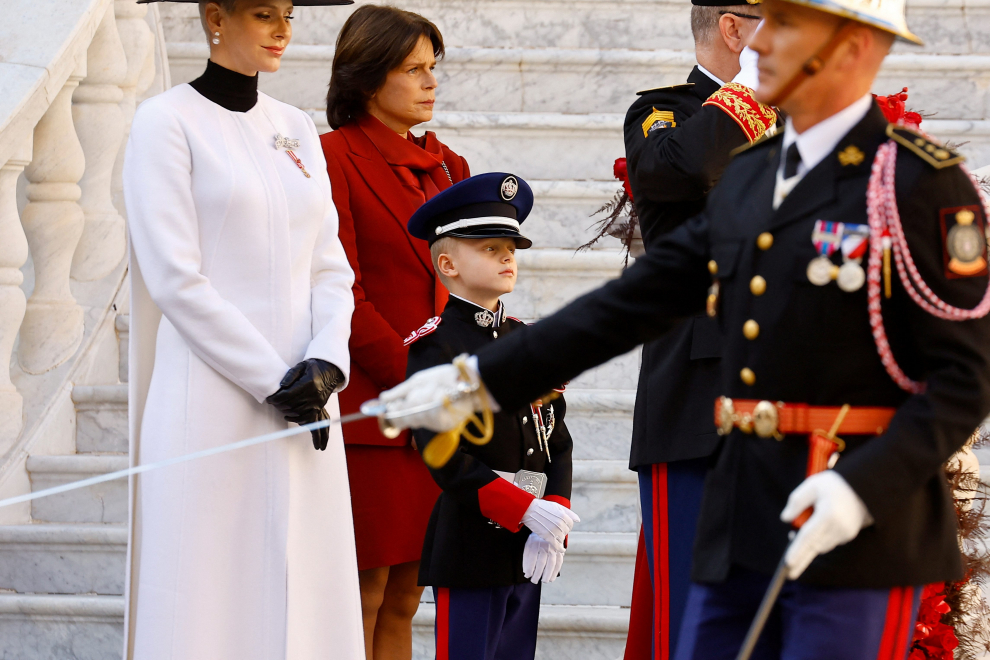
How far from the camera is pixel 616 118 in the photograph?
452cm

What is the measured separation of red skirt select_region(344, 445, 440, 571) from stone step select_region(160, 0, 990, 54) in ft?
8.54

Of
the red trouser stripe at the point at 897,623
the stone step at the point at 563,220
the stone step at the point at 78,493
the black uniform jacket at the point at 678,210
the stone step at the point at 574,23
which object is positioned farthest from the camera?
the stone step at the point at 574,23

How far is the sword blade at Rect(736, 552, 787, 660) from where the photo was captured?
4.79ft

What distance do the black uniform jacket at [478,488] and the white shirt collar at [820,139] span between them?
0.92 m

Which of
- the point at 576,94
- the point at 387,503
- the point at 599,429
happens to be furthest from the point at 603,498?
the point at 576,94

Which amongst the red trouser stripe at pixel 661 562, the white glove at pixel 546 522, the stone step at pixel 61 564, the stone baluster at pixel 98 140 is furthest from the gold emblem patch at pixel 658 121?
the stone baluster at pixel 98 140

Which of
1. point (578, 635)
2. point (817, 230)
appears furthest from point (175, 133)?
point (578, 635)

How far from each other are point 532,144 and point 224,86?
2.18 m

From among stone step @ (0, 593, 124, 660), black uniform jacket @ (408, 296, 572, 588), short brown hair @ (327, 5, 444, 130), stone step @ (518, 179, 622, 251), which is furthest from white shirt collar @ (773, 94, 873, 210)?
stone step @ (518, 179, 622, 251)

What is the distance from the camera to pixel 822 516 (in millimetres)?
1414

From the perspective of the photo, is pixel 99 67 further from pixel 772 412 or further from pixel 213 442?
pixel 772 412

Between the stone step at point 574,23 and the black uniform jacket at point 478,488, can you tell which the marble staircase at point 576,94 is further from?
the black uniform jacket at point 478,488

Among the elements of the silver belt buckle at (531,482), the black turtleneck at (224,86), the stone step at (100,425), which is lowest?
the stone step at (100,425)

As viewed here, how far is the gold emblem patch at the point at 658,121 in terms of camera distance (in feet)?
8.09
